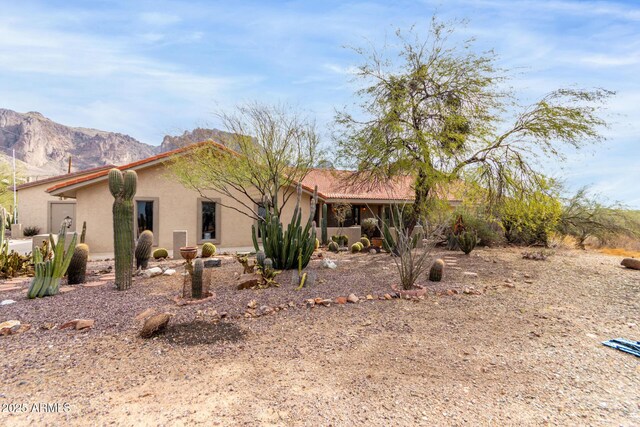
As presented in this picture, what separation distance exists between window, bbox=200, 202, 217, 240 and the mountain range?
85630 millimetres

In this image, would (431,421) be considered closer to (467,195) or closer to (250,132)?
(250,132)

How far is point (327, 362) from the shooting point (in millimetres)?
3738

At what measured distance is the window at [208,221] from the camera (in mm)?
14781

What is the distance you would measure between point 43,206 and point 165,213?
14.7 metres

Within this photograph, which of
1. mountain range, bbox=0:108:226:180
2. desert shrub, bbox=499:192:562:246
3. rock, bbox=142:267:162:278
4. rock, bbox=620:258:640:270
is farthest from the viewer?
mountain range, bbox=0:108:226:180

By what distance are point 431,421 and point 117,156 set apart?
125396 millimetres

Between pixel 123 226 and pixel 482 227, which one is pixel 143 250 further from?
pixel 482 227

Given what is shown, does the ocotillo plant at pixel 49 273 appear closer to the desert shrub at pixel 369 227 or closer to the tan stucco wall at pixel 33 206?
the desert shrub at pixel 369 227

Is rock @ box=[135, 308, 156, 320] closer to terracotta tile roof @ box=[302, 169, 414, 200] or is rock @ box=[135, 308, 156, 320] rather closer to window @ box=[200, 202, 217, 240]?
window @ box=[200, 202, 217, 240]

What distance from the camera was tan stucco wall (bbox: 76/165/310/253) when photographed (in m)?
13.4

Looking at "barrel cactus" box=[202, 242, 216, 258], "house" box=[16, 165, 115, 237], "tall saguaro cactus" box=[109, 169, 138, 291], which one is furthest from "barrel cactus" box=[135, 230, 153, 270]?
"house" box=[16, 165, 115, 237]

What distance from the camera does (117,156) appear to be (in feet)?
355

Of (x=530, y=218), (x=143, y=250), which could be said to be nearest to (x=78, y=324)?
(x=143, y=250)

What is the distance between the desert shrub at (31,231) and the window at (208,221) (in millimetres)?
15320
